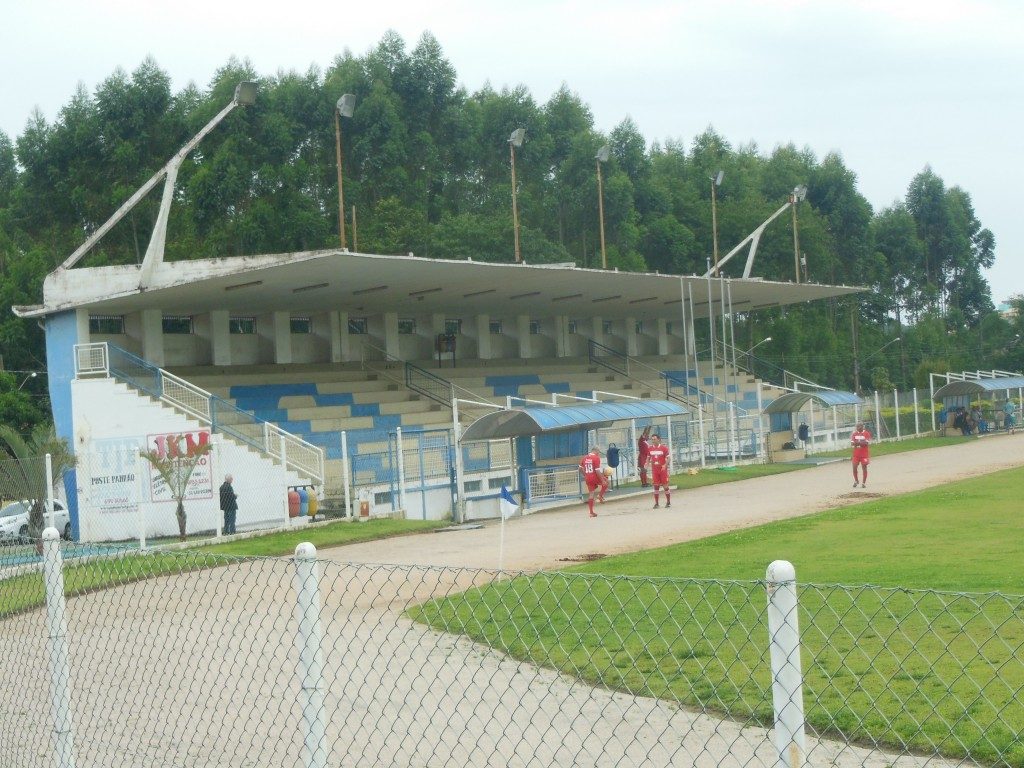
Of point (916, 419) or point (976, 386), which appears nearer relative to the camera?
point (976, 386)

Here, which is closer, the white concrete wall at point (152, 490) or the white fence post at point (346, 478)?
the white concrete wall at point (152, 490)

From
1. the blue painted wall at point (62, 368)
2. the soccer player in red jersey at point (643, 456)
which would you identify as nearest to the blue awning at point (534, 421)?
the soccer player in red jersey at point (643, 456)

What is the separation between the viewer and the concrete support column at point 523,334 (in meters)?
50.4

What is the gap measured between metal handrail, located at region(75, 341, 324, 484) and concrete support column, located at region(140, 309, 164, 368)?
4.09 metres

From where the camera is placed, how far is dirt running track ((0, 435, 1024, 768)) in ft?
24.1

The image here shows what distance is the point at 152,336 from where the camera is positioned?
3672cm

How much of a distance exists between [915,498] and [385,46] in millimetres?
55852

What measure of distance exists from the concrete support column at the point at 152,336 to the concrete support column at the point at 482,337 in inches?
582

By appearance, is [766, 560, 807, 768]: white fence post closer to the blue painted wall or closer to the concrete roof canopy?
the concrete roof canopy

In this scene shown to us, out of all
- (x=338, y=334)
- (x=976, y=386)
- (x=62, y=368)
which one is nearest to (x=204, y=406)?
(x=62, y=368)

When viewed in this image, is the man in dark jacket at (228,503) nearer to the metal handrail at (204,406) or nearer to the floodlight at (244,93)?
the metal handrail at (204,406)

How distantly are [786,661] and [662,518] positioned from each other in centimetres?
2214

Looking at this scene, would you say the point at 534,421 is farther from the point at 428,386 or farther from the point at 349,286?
the point at 428,386

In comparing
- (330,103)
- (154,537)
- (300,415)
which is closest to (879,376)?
(330,103)
